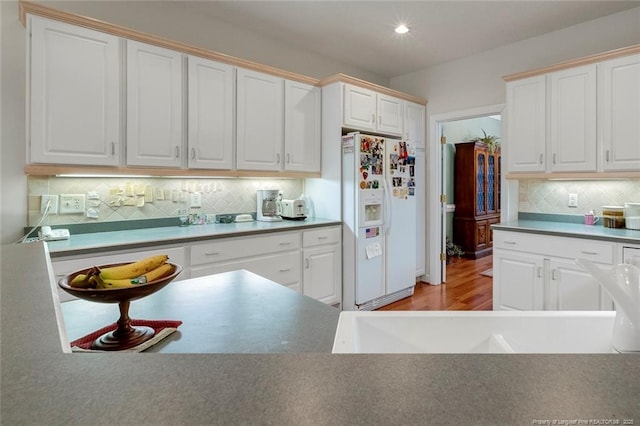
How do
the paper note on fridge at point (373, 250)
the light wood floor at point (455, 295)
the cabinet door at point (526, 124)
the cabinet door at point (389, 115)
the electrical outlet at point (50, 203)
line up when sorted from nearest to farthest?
the electrical outlet at point (50, 203), the cabinet door at point (526, 124), the paper note on fridge at point (373, 250), the light wood floor at point (455, 295), the cabinet door at point (389, 115)

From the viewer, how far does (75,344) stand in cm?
88

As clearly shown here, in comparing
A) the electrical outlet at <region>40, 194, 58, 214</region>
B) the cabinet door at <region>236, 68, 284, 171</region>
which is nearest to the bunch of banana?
the electrical outlet at <region>40, 194, 58, 214</region>

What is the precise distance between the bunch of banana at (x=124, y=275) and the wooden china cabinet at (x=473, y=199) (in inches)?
224

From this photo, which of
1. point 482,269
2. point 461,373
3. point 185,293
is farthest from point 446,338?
point 482,269

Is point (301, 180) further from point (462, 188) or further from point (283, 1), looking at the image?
point (462, 188)

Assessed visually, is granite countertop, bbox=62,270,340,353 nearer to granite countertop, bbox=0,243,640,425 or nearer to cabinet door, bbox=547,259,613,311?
granite countertop, bbox=0,243,640,425

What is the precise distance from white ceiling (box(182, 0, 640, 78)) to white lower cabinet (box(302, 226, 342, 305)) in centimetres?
194

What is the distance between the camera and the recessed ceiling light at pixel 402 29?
3295 mm

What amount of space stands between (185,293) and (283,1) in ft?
8.41

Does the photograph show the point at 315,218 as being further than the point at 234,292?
Yes

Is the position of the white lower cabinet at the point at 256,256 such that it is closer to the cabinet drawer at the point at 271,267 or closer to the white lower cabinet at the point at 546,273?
the cabinet drawer at the point at 271,267

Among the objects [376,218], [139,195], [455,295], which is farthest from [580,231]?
[139,195]

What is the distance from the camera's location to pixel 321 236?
11.0 ft

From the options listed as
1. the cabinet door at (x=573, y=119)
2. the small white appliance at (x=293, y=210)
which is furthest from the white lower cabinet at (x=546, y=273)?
the small white appliance at (x=293, y=210)
